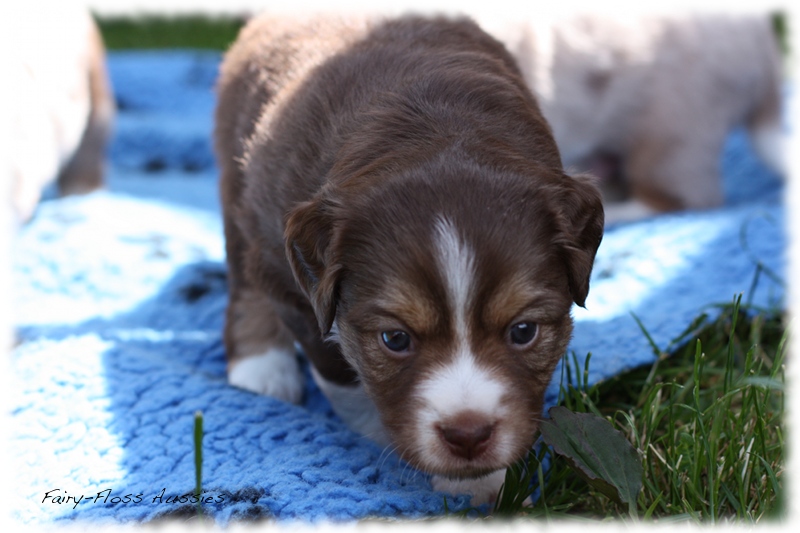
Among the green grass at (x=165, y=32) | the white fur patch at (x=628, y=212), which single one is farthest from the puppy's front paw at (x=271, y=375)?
the green grass at (x=165, y=32)

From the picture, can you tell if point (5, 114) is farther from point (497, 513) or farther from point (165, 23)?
point (165, 23)

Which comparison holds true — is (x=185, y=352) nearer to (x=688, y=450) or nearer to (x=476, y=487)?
(x=476, y=487)

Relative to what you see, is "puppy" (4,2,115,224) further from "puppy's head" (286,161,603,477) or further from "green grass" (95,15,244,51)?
"green grass" (95,15,244,51)

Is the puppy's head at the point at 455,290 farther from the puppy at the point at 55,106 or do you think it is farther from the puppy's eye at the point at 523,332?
the puppy at the point at 55,106

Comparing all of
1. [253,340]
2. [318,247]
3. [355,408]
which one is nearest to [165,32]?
[253,340]

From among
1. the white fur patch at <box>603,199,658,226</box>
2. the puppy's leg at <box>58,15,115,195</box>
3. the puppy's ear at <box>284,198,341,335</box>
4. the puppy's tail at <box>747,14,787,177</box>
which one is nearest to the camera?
the puppy's ear at <box>284,198,341,335</box>

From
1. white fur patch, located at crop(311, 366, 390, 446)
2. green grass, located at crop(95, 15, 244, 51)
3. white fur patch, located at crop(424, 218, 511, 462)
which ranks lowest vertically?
green grass, located at crop(95, 15, 244, 51)

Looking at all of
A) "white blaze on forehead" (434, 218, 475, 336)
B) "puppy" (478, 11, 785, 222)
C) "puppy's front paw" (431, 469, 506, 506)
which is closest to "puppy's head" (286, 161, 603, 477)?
"white blaze on forehead" (434, 218, 475, 336)

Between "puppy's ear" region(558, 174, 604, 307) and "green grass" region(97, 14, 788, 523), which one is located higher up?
"puppy's ear" region(558, 174, 604, 307)
